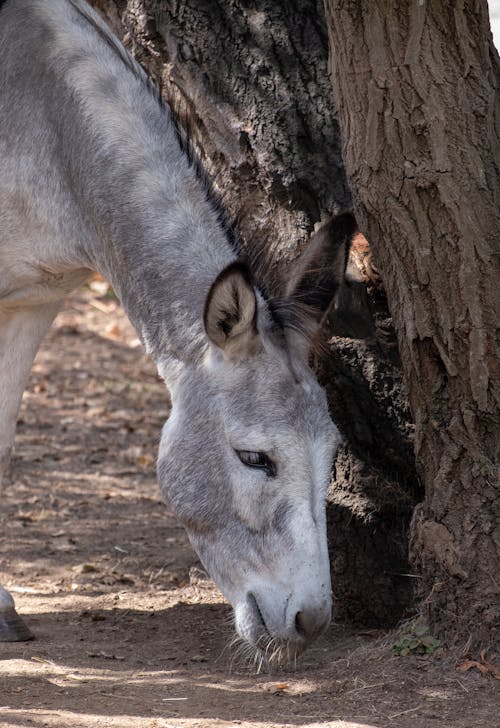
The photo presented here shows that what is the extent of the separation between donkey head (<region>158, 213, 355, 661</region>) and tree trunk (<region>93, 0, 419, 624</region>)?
2.12ft

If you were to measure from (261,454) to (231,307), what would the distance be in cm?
50

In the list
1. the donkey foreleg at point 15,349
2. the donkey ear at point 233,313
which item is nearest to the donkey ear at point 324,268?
the donkey ear at point 233,313

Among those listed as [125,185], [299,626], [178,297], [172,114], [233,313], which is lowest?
[299,626]

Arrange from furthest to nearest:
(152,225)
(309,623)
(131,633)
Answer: (131,633) → (152,225) → (309,623)

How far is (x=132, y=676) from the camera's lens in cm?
399

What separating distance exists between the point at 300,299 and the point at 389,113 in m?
0.72

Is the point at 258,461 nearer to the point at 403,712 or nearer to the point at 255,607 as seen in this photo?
the point at 255,607

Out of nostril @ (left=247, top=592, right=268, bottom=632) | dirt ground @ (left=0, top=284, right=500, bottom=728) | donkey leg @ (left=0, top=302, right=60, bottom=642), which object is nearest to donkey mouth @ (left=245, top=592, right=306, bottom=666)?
nostril @ (left=247, top=592, right=268, bottom=632)

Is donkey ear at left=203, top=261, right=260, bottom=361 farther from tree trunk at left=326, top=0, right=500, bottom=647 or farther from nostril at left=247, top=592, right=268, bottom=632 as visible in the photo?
nostril at left=247, top=592, right=268, bottom=632

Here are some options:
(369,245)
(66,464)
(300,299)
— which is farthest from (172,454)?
(66,464)

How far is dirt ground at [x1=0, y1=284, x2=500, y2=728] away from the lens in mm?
3512

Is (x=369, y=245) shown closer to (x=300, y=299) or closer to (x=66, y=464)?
(x=300, y=299)

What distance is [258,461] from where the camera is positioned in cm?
349

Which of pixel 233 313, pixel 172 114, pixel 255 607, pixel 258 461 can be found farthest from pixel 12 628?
pixel 172 114
